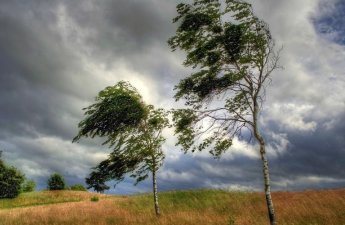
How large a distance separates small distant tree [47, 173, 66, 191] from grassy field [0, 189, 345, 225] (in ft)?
80.9

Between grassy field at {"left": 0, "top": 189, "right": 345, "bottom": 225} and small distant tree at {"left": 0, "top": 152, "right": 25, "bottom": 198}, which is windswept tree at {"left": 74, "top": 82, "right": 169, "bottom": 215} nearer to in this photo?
grassy field at {"left": 0, "top": 189, "right": 345, "bottom": 225}

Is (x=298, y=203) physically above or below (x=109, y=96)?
below

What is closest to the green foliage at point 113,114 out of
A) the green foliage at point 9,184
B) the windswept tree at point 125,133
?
the windswept tree at point 125,133

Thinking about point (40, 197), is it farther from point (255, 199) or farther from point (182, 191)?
point (255, 199)

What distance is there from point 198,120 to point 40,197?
3609 cm

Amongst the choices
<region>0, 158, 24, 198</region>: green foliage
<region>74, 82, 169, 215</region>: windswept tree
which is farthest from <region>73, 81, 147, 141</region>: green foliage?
<region>0, 158, 24, 198</region>: green foliage

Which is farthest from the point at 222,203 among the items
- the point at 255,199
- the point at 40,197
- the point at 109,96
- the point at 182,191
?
the point at 40,197

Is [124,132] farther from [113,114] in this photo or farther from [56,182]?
[56,182]

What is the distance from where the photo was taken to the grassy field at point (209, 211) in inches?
693

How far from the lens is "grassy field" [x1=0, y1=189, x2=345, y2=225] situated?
17594 mm

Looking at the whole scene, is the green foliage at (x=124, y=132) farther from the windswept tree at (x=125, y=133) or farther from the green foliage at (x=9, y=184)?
the green foliage at (x=9, y=184)

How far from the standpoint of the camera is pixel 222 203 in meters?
25.9

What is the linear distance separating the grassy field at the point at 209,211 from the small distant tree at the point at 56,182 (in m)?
24.7

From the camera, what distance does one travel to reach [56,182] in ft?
174
